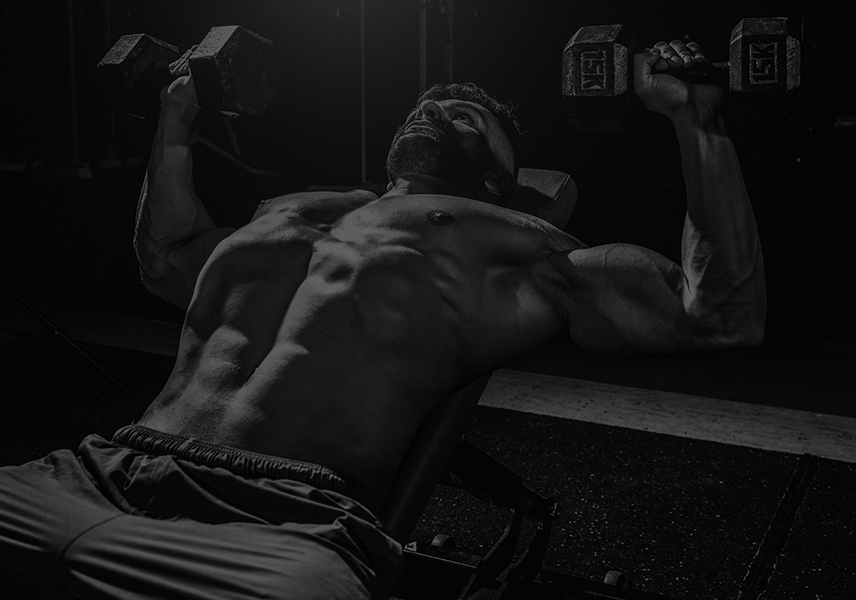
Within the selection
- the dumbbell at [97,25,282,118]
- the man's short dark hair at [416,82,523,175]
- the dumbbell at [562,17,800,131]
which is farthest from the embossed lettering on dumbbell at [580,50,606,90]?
the dumbbell at [97,25,282,118]

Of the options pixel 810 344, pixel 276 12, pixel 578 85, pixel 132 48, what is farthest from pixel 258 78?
pixel 810 344

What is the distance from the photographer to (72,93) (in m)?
5.28

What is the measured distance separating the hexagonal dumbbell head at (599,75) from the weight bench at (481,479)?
40cm

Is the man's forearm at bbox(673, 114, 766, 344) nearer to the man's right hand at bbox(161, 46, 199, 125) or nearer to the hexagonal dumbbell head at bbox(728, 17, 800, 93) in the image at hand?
the hexagonal dumbbell head at bbox(728, 17, 800, 93)

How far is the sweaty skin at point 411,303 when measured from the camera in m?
1.76

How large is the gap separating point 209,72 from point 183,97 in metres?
0.15

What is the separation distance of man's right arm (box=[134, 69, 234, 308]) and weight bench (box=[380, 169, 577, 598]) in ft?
2.29

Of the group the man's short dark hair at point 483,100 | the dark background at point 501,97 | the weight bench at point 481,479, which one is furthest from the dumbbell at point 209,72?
the dark background at point 501,97

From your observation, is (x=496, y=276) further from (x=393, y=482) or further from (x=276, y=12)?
(x=276, y=12)

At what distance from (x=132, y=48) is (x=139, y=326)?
2.70 metres

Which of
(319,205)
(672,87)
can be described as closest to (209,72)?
(319,205)

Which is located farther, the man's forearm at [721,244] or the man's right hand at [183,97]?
the man's right hand at [183,97]

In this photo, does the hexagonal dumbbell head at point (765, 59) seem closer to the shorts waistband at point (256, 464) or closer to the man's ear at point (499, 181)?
the man's ear at point (499, 181)

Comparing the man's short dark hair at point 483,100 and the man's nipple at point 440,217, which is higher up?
the man's short dark hair at point 483,100
